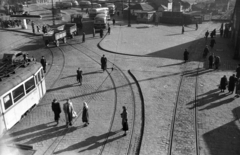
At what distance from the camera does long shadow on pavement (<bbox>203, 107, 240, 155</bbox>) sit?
1058 centimetres

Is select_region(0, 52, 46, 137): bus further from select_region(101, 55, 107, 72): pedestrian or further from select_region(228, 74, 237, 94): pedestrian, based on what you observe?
select_region(228, 74, 237, 94): pedestrian

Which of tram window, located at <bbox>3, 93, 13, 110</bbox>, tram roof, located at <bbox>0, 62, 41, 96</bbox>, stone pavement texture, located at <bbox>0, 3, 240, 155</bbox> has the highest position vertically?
tram roof, located at <bbox>0, 62, 41, 96</bbox>

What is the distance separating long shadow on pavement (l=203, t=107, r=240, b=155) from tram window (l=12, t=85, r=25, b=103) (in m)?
9.20

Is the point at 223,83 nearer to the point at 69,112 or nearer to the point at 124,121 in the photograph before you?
the point at 124,121

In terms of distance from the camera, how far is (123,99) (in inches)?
623

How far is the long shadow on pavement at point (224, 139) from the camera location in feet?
34.7

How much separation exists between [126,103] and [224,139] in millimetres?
5926

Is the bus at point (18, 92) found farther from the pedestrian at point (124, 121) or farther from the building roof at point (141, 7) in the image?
the building roof at point (141, 7)

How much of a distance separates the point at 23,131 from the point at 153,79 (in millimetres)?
10297

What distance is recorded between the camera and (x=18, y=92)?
12.9m

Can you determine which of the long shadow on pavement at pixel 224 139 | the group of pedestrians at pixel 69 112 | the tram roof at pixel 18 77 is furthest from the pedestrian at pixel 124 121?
the tram roof at pixel 18 77

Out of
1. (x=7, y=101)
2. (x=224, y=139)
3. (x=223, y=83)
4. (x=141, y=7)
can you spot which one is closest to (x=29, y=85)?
(x=7, y=101)

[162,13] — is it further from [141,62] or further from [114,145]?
[114,145]

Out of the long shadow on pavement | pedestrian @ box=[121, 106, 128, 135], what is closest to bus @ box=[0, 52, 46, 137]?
pedestrian @ box=[121, 106, 128, 135]
